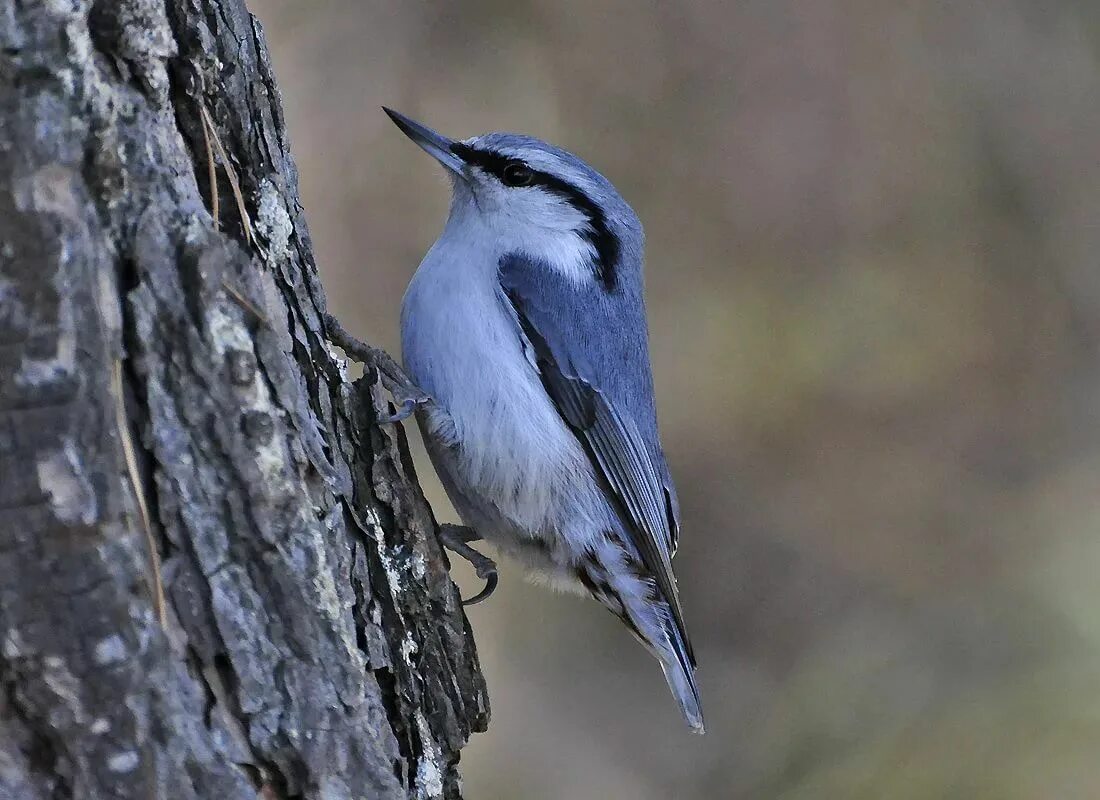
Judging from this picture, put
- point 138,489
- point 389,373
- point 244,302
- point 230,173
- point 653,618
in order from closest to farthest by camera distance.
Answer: point 138,489 < point 244,302 < point 230,173 < point 389,373 < point 653,618

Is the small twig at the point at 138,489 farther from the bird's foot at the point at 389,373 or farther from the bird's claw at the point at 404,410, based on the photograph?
the bird's foot at the point at 389,373

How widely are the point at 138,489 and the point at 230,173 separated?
504 mm

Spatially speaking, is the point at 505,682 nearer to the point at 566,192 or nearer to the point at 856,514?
the point at 856,514

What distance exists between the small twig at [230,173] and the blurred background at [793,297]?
9.28 feet

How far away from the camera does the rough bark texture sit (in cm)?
121

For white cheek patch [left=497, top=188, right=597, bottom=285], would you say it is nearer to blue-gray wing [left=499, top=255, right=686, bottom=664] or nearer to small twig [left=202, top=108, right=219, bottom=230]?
blue-gray wing [left=499, top=255, right=686, bottom=664]

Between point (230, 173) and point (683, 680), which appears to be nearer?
point (230, 173)

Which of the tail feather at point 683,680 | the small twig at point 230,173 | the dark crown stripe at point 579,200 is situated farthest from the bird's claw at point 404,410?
A: the tail feather at point 683,680

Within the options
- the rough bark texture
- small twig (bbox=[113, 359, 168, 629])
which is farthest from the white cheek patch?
small twig (bbox=[113, 359, 168, 629])

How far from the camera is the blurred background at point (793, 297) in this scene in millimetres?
4492

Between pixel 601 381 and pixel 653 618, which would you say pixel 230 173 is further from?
pixel 653 618

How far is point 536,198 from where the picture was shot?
273 centimetres

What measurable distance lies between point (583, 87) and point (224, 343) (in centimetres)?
361

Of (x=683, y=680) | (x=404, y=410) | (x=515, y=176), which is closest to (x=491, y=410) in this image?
(x=404, y=410)
